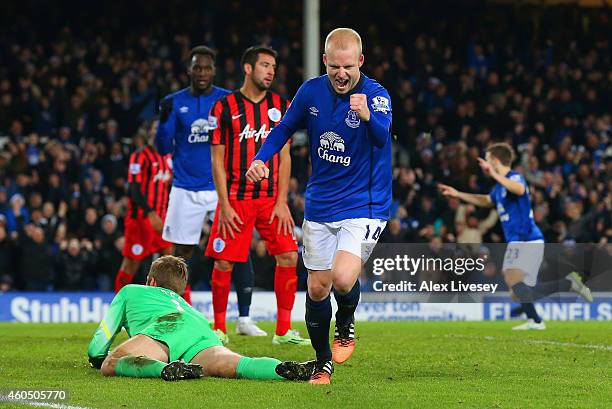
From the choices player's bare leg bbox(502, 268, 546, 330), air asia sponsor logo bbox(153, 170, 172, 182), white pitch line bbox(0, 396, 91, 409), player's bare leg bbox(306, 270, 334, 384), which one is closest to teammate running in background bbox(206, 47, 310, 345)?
player's bare leg bbox(306, 270, 334, 384)

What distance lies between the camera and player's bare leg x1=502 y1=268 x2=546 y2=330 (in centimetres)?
1326

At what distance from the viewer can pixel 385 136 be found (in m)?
7.06

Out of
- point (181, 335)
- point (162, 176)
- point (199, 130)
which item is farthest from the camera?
point (162, 176)

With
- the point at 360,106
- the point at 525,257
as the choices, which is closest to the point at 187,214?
the point at 525,257

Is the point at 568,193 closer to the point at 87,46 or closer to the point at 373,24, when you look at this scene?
the point at 373,24

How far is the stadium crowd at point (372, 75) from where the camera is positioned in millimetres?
18031

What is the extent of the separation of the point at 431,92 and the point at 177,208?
13198 millimetres

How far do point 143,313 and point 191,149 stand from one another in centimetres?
400

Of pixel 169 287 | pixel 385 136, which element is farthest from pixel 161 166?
pixel 385 136

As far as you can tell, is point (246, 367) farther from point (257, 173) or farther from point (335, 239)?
point (257, 173)

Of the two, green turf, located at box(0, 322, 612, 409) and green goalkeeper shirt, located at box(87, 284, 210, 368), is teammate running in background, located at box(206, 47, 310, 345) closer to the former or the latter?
green turf, located at box(0, 322, 612, 409)

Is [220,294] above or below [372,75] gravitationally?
below

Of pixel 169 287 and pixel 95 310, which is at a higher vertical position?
pixel 169 287

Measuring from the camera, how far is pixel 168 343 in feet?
24.2
